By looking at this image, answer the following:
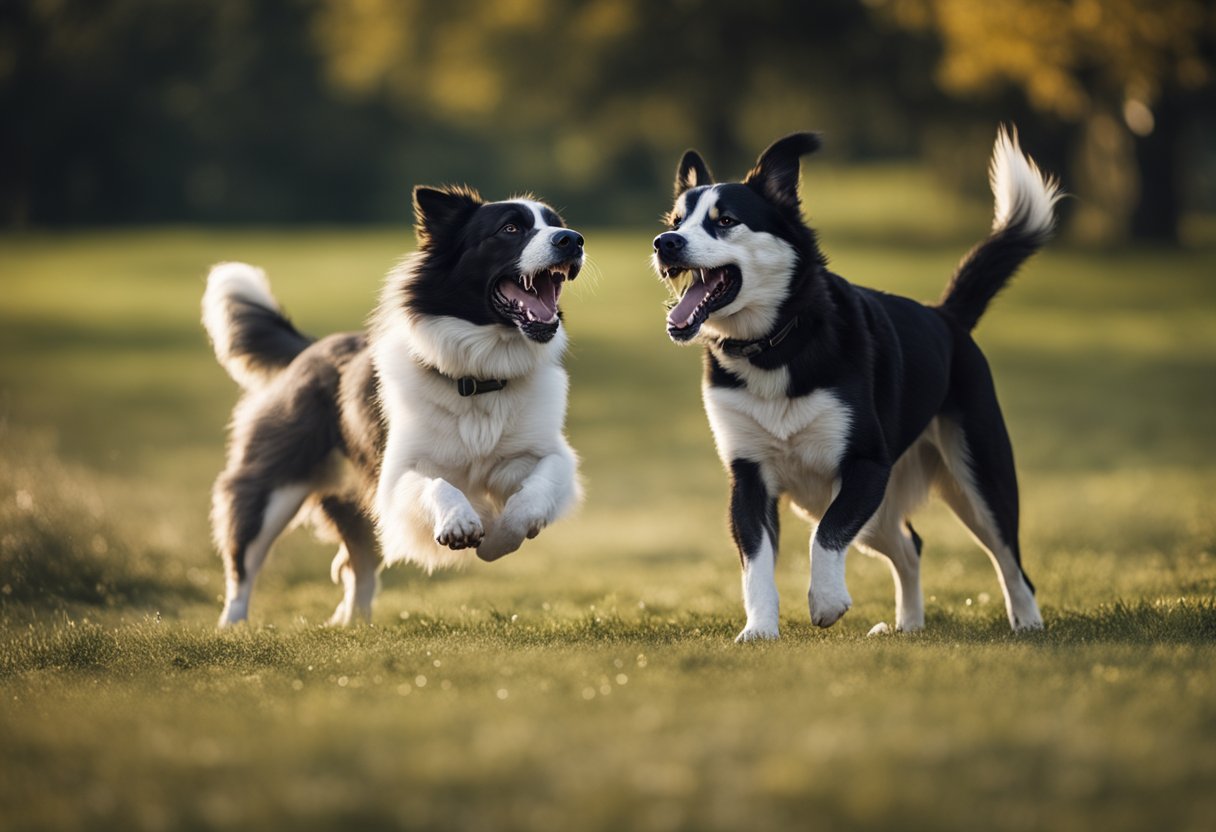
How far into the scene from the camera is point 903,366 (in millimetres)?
6867

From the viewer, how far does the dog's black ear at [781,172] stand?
22.2 feet

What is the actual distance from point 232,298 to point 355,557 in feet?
5.56

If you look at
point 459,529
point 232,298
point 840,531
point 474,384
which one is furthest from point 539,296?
point 232,298

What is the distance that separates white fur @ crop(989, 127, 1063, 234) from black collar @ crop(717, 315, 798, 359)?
1965mm

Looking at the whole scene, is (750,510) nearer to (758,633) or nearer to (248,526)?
(758,633)

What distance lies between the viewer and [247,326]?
8.66 metres

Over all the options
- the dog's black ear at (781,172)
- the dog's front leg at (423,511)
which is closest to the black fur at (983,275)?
the dog's black ear at (781,172)

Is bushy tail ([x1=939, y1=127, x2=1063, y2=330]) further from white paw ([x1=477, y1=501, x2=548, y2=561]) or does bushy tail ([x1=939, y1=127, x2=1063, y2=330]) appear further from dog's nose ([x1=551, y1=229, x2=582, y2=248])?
white paw ([x1=477, y1=501, x2=548, y2=561])

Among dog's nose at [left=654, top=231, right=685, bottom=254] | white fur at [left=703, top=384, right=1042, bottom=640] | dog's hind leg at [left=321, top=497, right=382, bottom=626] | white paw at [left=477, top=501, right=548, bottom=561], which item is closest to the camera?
white fur at [left=703, top=384, right=1042, bottom=640]

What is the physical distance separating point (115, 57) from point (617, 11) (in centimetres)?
2129

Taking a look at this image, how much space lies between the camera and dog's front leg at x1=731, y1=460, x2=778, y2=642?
630 centimetres

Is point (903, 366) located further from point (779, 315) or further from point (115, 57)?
point (115, 57)

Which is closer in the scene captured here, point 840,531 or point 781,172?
point 840,531

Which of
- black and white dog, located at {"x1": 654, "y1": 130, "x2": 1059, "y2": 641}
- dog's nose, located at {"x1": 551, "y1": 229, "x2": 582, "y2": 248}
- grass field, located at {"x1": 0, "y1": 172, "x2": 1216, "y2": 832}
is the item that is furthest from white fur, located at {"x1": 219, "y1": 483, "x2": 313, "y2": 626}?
black and white dog, located at {"x1": 654, "y1": 130, "x2": 1059, "y2": 641}
